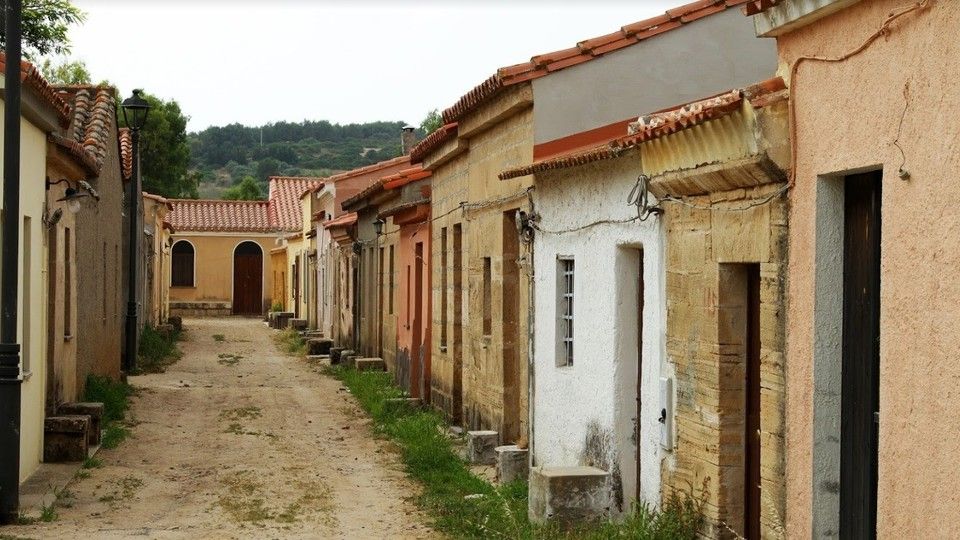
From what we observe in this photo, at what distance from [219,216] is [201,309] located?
12.3 feet

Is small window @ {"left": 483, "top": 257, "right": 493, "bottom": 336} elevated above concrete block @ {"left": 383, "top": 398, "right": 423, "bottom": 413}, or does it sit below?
above

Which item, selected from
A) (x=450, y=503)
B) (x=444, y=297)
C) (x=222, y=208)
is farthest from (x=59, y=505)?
(x=222, y=208)

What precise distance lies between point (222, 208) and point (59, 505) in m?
41.1

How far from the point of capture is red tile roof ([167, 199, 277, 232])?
49625 mm

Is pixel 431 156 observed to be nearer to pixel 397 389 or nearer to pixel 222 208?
pixel 397 389

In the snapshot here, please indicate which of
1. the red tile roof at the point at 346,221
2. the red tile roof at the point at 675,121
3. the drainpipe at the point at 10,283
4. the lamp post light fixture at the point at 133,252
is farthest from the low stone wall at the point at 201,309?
the drainpipe at the point at 10,283

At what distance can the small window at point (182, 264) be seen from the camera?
1967 inches

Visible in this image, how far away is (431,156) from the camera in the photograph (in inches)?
717

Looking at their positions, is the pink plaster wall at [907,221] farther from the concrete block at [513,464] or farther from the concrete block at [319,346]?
the concrete block at [319,346]

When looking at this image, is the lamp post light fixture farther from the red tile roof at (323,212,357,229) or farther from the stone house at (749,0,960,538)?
the stone house at (749,0,960,538)

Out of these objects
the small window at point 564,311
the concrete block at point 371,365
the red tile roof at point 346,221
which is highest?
the red tile roof at point 346,221

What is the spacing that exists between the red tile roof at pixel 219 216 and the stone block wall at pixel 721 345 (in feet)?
137

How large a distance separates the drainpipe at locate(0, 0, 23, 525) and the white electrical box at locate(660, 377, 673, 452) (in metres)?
4.92

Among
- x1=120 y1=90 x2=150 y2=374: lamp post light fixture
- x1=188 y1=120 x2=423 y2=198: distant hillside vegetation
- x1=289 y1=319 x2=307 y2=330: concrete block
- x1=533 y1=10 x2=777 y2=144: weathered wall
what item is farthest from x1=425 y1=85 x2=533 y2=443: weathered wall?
x1=188 y1=120 x2=423 y2=198: distant hillside vegetation
